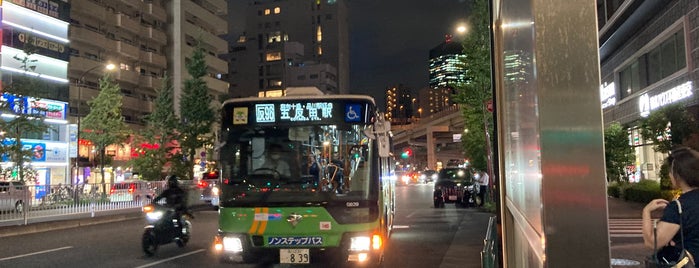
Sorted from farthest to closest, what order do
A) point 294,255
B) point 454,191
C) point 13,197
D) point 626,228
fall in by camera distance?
point 454,191 < point 13,197 < point 626,228 < point 294,255

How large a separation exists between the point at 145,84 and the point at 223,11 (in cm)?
1910

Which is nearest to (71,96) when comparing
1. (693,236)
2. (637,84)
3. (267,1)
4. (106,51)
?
(106,51)

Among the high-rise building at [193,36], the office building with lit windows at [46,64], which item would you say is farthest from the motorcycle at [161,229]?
the high-rise building at [193,36]

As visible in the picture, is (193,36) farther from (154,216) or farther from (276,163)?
(276,163)

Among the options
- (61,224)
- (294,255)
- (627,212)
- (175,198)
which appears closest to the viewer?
(294,255)

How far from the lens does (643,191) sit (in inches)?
850

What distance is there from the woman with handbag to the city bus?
549 cm

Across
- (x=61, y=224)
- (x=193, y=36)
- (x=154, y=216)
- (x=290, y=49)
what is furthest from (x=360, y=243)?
(x=290, y=49)

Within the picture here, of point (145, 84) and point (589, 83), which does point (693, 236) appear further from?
point (145, 84)

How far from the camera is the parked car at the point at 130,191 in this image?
22.6 m

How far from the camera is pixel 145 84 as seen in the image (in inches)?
2109

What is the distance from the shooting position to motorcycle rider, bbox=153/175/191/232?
12016 mm

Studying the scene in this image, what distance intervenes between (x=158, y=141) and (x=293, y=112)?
3402 cm

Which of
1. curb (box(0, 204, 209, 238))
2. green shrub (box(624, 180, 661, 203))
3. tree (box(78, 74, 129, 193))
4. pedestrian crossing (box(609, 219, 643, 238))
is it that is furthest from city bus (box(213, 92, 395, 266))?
tree (box(78, 74, 129, 193))
